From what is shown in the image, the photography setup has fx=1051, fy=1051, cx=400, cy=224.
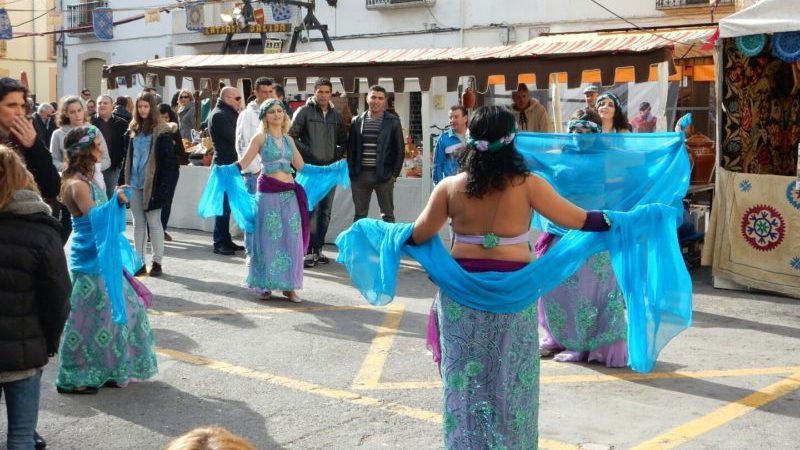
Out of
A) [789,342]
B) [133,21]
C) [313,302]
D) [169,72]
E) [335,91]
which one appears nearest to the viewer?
[789,342]

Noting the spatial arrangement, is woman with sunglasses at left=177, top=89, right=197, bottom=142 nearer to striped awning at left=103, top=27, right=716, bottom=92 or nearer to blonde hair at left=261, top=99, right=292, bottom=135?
striped awning at left=103, top=27, right=716, bottom=92

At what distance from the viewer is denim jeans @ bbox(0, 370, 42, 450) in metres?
4.54

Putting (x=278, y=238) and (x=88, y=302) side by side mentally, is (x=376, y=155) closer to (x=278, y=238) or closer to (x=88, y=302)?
(x=278, y=238)

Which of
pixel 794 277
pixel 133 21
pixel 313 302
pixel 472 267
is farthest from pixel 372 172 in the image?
pixel 133 21

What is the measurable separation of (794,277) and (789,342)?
2066 mm

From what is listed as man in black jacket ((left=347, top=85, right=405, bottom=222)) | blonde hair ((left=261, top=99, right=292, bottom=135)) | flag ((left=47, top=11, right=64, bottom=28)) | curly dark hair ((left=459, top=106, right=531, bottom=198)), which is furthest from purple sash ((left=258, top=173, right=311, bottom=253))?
flag ((left=47, top=11, right=64, bottom=28))

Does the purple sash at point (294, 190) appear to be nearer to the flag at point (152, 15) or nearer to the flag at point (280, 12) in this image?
the flag at point (280, 12)

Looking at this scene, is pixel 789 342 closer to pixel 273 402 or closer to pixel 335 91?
pixel 273 402

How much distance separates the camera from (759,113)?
440 inches

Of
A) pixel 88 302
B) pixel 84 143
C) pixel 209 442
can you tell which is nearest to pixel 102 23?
pixel 84 143

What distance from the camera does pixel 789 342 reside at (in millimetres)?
8133

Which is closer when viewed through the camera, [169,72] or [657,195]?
[657,195]

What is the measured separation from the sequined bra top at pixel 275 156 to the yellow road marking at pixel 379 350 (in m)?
1.61

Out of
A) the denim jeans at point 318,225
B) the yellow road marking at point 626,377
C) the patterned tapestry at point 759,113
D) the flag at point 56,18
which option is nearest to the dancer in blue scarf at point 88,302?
the yellow road marking at point 626,377
